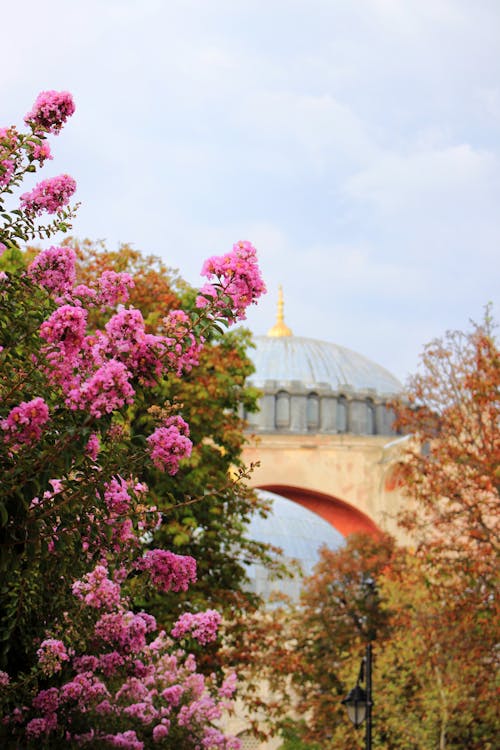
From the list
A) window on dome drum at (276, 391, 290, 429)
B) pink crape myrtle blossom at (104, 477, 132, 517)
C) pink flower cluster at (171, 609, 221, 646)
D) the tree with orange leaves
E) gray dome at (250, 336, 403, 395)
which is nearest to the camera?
pink crape myrtle blossom at (104, 477, 132, 517)

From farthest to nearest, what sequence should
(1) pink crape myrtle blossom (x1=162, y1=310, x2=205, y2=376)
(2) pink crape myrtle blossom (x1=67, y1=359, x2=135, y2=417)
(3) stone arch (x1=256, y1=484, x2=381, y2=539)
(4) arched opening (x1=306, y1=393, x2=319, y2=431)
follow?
1. (4) arched opening (x1=306, y1=393, x2=319, y2=431)
2. (3) stone arch (x1=256, y1=484, x2=381, y2=539)
3. (1) pink crape myrtle blossom (x1=162, y1=310, x2=205, y2=376)
4. (2) pink crape myrtle blossom (x1=67, y1=359, x2=135, y2=417)

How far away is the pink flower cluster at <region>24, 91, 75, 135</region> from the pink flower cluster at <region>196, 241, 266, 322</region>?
3.89 ft

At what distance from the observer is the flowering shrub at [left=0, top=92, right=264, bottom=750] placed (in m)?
6.04

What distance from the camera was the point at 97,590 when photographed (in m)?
7.86

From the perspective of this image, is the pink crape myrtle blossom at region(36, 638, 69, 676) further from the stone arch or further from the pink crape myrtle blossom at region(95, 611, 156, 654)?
the stone arch

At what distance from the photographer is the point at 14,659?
7930 millimetres

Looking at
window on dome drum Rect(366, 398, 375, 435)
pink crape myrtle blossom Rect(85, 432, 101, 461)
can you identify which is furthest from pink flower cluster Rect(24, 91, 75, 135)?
window on dome drum Rect(366, 398, 375, 435)

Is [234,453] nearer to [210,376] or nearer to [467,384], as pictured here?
[210,376]


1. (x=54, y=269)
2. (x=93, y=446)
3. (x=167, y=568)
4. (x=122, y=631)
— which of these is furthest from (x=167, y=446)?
(x=122, y=631)

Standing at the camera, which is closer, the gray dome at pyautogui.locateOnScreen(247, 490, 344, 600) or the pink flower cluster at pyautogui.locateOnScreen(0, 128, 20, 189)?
the pink flower cluster at pyautogui.locateOnScreen(0, 128, 20, 189)

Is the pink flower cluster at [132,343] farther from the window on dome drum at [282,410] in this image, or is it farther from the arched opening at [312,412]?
the arched opening at [312,412]

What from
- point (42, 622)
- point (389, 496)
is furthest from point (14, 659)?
point (389, 496)

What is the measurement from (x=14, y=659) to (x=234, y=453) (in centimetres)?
1315

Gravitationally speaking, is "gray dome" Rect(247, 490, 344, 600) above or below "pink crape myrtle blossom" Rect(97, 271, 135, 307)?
above
